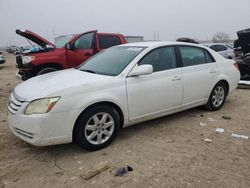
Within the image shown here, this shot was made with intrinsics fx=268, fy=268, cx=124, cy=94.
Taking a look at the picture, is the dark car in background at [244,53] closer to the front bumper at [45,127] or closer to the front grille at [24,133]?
the front bumper at [45,127]

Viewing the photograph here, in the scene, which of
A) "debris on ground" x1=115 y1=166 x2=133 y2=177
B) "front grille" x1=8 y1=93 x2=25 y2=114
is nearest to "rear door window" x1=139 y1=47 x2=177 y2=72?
"debris on ground" x1=115 y1=166 x2=133 y2=177

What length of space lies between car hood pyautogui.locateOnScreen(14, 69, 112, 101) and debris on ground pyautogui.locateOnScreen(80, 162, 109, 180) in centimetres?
107

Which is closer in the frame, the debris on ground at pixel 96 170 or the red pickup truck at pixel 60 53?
the debris on ground at pixel 96 170

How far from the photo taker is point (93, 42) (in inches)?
331

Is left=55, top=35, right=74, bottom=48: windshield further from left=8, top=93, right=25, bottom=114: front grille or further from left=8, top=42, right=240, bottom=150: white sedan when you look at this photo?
left=8, top=93, right=25, bottom=114: front grille

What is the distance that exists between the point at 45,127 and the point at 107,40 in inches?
222

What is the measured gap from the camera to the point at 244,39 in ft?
31.0

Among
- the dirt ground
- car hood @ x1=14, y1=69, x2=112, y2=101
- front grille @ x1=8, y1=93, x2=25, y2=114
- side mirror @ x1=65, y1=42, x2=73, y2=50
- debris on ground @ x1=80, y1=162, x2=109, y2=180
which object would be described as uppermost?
side mirror @ x1=65, y1=42, x2=73, y2=50

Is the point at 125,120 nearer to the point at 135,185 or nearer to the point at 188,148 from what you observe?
the point at 188,148

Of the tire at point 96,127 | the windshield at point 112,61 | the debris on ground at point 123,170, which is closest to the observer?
the debris on ground at point 123,170

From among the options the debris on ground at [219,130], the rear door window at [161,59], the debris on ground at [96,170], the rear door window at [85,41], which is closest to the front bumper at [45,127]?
the debris on ground at [96,170]

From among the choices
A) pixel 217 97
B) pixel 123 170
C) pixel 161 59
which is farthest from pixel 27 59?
pixel 123 170

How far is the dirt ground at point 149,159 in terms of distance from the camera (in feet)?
10.4

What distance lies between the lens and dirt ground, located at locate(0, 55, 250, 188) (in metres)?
3.16
